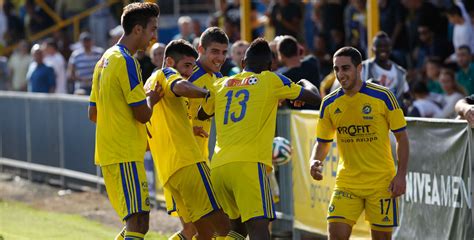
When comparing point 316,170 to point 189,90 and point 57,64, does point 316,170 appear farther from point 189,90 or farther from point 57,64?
point 57,64

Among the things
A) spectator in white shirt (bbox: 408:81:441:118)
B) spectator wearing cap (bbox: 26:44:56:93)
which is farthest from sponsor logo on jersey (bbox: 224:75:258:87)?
spectator wearing cap (bbox: 26:44:56:93)

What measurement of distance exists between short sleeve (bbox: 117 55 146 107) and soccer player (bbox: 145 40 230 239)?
2.33 ft

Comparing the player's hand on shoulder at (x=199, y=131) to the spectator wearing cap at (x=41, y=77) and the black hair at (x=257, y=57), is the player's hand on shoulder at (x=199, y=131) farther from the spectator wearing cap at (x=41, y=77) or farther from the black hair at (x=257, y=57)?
the spectator wearing cap at (x=41, y=77)

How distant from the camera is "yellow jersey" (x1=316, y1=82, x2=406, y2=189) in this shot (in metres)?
8.52

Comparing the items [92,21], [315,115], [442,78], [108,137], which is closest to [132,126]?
[108,137]

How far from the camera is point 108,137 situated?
8.04m

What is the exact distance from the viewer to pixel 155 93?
8.55 m

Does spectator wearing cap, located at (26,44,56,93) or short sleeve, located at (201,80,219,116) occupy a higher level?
short sleeve, located at (201,80,219,116)

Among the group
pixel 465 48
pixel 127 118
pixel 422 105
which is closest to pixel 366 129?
pixel 127 118

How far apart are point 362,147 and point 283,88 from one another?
92 cm

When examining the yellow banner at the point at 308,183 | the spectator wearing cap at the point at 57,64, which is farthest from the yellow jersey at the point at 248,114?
the spectator wearing cap at the point at 57,64

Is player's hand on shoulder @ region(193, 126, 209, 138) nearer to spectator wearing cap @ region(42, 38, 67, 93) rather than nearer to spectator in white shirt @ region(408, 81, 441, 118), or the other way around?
spectator in white shirt @ region(408, 81, 441, 118)

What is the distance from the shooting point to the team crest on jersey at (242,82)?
8242 mm

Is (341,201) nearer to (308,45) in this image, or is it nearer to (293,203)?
(293,203)
